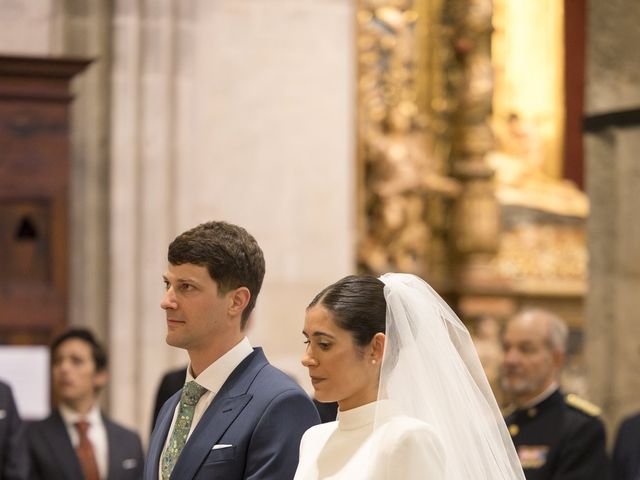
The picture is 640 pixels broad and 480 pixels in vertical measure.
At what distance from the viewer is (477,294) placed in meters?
13.3

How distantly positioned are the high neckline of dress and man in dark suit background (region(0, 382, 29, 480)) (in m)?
3.48

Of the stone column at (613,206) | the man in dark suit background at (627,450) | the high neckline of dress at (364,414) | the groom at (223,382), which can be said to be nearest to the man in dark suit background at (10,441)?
the man in dark suit background at (627,450)

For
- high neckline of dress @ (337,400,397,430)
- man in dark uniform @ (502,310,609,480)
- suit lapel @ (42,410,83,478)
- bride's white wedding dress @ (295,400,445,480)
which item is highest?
high neckline of dress @ (337,400,397,430)

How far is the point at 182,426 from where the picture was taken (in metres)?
4.55

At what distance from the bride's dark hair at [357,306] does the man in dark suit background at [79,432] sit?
3773 mm

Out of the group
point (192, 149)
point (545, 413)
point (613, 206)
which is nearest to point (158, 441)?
point (545, 413)

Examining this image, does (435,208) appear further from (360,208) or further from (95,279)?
(95,279)

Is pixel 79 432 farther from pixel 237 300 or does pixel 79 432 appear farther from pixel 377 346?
pixel 377 346

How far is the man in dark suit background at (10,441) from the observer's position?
23.9ft

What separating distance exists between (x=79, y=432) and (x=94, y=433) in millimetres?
93

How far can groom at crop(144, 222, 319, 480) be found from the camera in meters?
4.36

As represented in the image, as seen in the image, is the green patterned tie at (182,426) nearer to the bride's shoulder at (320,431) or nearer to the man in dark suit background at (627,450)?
the bride's shoulder at (320,431)

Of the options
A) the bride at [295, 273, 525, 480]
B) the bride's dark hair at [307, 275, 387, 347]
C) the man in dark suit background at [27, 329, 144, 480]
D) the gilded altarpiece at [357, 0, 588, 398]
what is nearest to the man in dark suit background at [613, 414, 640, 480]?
the man in dark suit background at [27, 329, 144, 480]

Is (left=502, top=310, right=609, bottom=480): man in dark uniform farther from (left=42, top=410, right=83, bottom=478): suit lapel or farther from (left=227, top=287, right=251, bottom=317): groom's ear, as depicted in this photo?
(left=227, top=287, right=251, bottom=317): groom's ear
